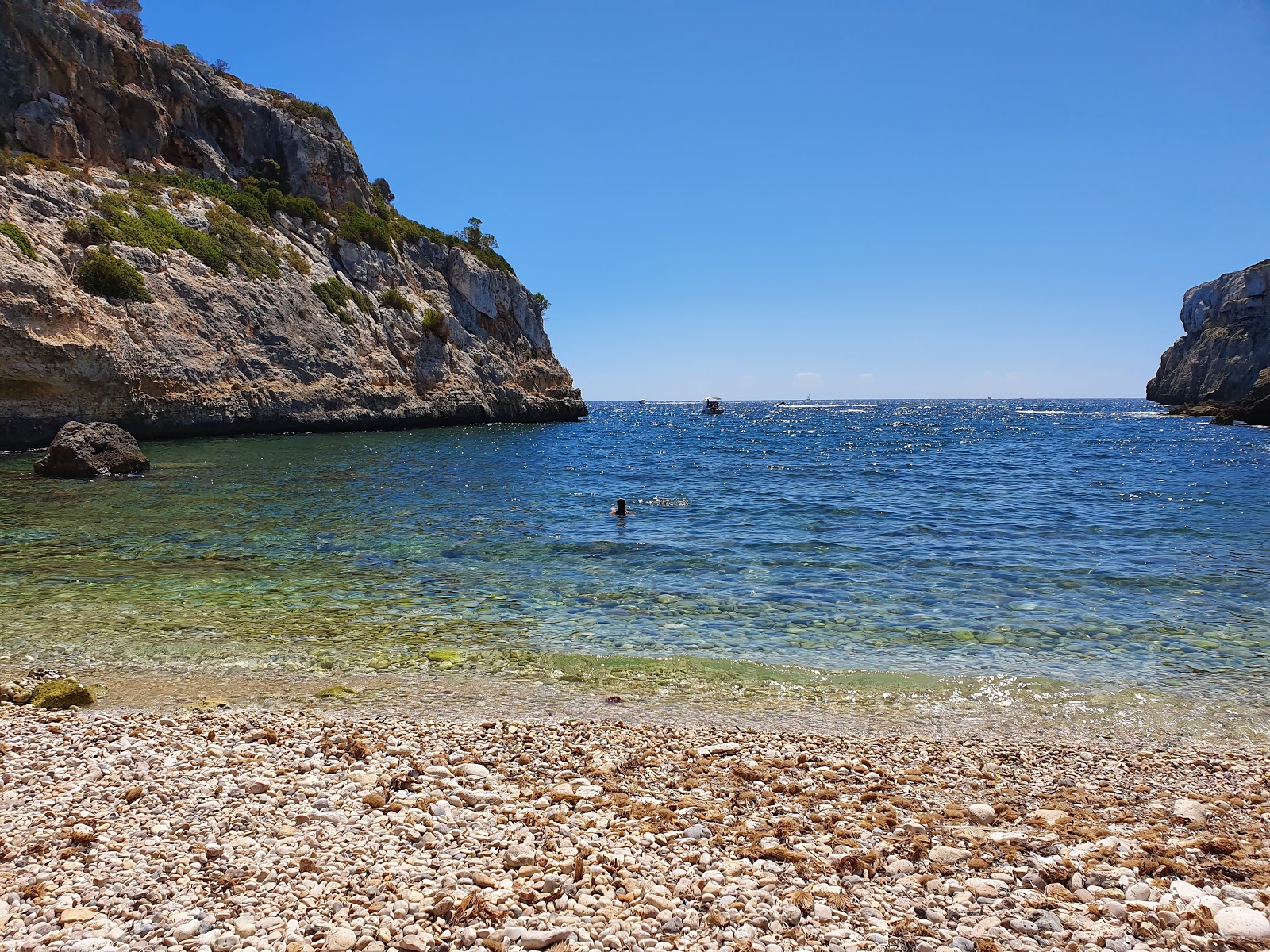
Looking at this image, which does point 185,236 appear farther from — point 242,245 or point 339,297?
point 339,297

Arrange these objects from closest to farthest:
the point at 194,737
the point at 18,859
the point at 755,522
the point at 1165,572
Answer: the point at 18,859 < the point at 194,737 < the point at 1165,572 < the point at 755,522

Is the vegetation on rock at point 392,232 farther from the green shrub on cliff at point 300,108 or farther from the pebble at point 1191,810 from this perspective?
the pebble at point 1191,810

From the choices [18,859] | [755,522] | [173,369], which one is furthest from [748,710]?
[173,369]

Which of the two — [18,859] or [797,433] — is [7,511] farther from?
[797,433]

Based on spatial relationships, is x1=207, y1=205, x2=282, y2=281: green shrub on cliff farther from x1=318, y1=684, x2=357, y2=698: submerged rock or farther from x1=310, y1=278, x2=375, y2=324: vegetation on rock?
x1=318, y1=684, x2=357, y2=698: submerged rock

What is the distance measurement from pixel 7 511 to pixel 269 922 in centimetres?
2260

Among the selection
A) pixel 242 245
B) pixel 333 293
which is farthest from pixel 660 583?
pixel 333 293

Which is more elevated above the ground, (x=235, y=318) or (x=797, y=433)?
(x=235, y=318)

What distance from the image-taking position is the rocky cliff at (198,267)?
3797cm

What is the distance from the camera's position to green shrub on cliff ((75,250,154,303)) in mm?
39531

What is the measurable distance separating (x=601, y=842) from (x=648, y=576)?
1046 cm

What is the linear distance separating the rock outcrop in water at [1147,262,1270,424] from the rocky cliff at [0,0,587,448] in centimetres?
8706

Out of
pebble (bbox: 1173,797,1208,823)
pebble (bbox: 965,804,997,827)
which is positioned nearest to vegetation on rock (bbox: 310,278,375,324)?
pebble (bbox: 965,804,997,827)

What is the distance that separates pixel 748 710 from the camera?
28.9 feet
